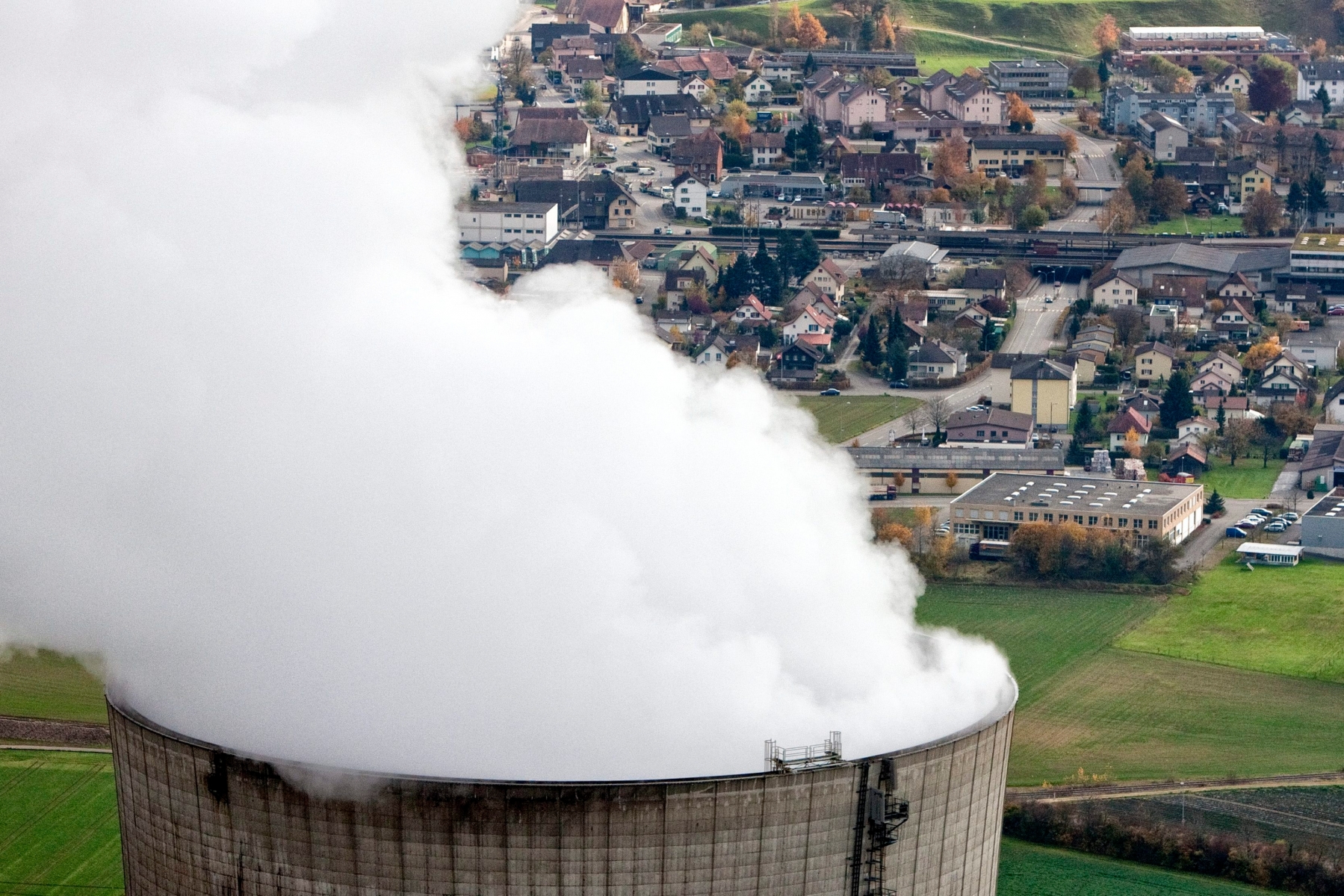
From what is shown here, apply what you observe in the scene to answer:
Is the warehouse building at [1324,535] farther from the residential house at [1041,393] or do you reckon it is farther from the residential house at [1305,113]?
the residential house at [1305,113]

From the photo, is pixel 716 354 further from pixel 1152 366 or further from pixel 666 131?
pixel 666 131

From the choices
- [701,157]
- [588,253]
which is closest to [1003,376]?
[588,253]

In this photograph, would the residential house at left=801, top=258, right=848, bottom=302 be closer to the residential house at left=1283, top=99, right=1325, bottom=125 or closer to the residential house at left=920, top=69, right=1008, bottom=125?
the residential house at left=920, top=69, right=1008, bottom=125

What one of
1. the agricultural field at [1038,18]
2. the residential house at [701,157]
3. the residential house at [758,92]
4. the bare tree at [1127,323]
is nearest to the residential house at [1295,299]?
the bare tree at [1127,323]

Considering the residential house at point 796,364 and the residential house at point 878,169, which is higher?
the residential house at point 878,169

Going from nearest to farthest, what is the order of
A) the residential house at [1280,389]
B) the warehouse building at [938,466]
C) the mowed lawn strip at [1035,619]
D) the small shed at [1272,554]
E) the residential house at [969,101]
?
the mowed lawn strip at [1035,619] < the small shed at [1272,554] < the warehouse building at [938,466] < the residential house at [1280,389] < the residential house at [969,101]

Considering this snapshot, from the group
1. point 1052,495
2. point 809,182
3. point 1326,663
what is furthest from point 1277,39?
point 1326,663

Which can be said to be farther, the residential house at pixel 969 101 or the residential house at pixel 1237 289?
the residential house at pixel 969 101
